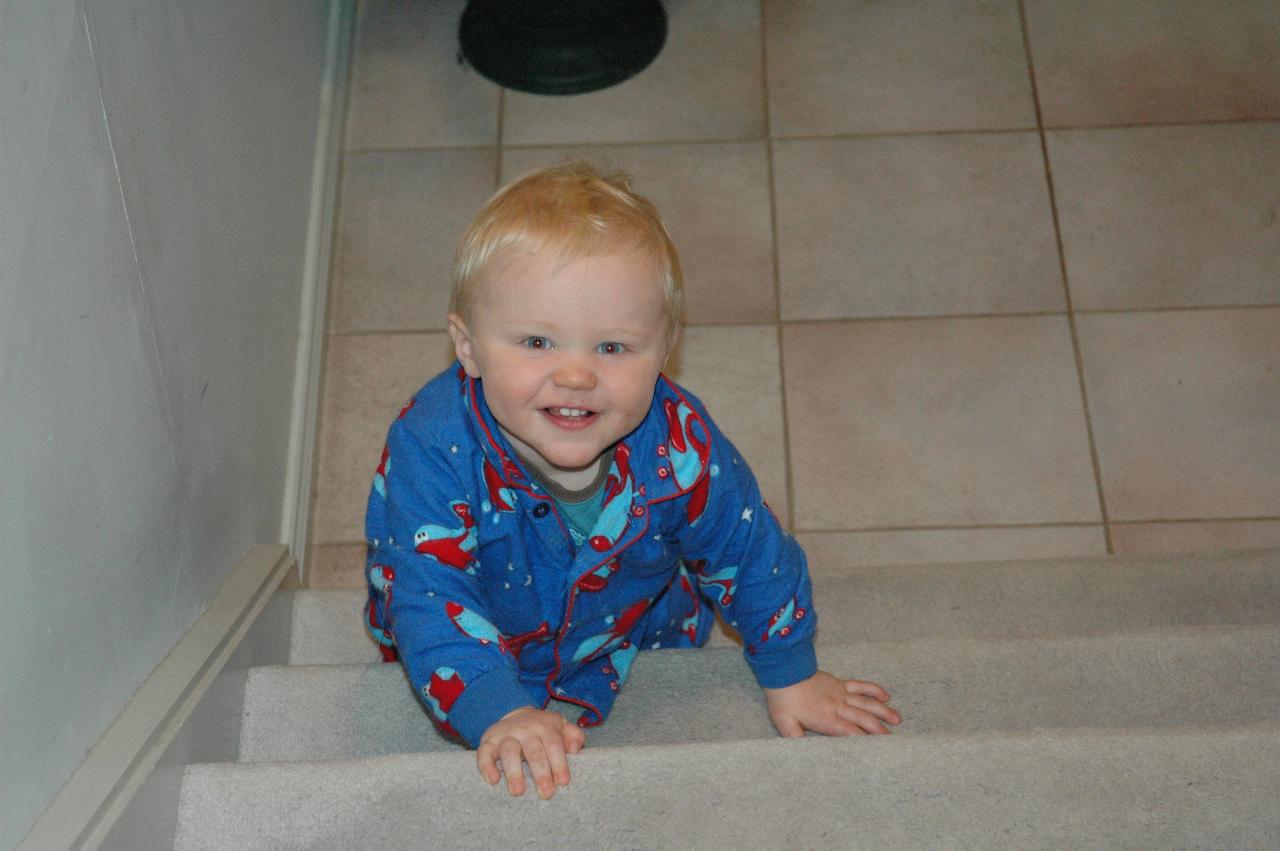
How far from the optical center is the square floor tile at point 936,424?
2.16 metres

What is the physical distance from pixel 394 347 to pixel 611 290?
124 centimetres

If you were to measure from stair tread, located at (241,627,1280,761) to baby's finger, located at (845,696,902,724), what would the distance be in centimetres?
2

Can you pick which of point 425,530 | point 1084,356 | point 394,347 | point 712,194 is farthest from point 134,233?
point 1084,356

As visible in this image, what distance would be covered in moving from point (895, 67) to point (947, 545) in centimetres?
110

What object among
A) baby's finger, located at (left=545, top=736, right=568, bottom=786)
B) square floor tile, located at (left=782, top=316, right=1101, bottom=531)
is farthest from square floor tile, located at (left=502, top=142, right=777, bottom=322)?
baby's finger, located at (left=545, top=736, right=568, bottom=786)

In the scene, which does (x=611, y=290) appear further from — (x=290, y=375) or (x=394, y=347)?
(x=394, y=347)

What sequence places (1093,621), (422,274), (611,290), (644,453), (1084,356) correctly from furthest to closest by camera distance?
(422,274) → (1084,356) → (1093,621) → (644,453) → (611,290)

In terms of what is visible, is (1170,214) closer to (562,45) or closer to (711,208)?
(711,208)

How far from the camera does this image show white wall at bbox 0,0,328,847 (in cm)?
98

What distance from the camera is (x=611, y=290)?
1.19 m

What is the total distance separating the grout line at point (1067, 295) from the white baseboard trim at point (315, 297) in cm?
125

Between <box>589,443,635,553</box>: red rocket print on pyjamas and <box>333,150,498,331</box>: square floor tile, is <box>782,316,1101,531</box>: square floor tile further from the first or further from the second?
<box>589,443,635,553</box>: red rocket print on pyjamas

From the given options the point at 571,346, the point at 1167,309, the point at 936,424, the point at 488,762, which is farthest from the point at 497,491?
the point at 1167,309

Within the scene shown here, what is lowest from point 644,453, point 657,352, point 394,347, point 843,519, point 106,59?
point 843,519
